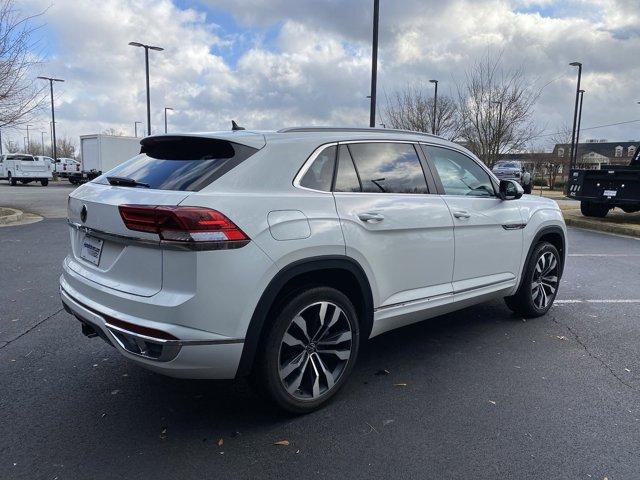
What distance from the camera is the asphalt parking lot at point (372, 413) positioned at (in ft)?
8.97

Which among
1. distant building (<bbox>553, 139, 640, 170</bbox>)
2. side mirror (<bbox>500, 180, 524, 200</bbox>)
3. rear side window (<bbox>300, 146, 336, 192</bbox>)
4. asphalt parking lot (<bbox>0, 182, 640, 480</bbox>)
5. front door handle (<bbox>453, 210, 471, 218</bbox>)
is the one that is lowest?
asphalt parking lot (<bbox>0, 182, 640, 480</bbox>)

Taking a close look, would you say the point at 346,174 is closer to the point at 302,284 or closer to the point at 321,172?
the point at 321,172

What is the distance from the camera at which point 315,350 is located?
3234 mm

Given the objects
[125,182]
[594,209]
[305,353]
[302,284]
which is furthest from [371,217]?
[594,209]

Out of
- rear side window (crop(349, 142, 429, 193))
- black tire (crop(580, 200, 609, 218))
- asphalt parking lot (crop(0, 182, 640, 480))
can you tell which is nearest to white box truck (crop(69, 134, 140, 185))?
black tire (crop(580, 200, 609, 218))

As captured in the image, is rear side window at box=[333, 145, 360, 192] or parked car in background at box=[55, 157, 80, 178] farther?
parked car in background at box=[55, 157, 80, 178]

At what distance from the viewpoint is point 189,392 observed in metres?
3.57

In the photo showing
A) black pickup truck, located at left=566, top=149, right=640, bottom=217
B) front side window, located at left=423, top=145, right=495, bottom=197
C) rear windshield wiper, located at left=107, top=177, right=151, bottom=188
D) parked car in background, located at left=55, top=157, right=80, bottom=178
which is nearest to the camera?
rear windshield wiper, located at left=107, top=177, right=151, bottom=188

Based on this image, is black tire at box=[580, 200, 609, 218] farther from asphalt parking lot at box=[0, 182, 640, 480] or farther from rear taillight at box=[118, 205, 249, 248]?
rear taillight at box=[118, 205, 249, 248]

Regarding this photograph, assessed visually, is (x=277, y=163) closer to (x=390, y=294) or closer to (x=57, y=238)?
(x=390, y=294)

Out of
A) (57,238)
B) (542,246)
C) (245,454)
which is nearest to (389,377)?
(245,454)

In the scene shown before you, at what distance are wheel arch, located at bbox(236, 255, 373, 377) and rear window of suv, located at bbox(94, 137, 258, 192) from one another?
0.68m

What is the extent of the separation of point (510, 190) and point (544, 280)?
4.27 feet

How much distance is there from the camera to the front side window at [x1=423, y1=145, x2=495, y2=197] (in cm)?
413
